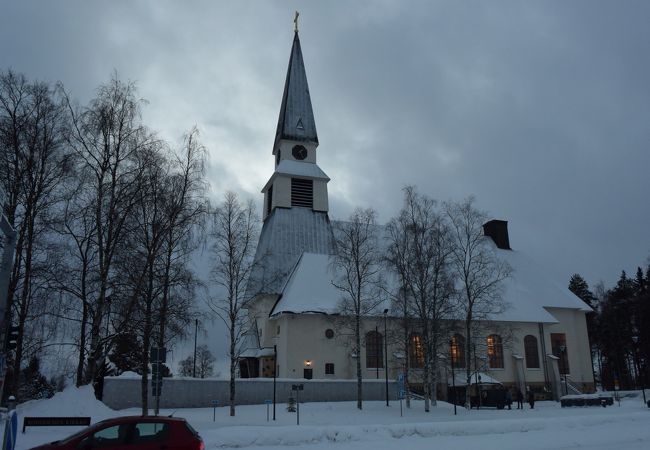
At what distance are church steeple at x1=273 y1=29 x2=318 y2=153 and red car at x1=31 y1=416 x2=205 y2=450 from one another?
147ft

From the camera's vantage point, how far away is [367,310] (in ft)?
120

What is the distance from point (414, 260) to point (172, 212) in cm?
1721

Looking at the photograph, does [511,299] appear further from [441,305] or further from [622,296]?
[622,296]

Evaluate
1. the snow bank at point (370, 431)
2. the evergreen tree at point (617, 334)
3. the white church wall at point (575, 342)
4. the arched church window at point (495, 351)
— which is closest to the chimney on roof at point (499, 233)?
the white church wall at point (575, 342)

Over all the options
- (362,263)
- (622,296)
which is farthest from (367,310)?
(622,296)

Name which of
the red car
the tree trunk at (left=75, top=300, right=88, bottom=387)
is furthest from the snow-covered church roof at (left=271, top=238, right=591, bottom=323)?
the red car

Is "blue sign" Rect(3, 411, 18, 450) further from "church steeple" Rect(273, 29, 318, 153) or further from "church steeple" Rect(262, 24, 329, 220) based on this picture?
"church steeple" Rect(273, 29, 318, 153)

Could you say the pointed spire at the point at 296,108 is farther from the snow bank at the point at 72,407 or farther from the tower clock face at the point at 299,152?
the snow bank at the point at 72,407

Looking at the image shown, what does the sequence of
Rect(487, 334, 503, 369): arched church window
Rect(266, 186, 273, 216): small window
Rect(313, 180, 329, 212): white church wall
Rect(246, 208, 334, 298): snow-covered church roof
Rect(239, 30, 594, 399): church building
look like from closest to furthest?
1. Rect(239, 30, 594, 399): church building
2. Rect(246, 208, 334, 298): snow-covered church roof
3. Rect(487, 334, 503, 369): arched church window
4. Rect(313, 180, 329, 212): white church wall
5. Rect(266, 186, 273, 216): small window

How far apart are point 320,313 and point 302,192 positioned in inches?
601

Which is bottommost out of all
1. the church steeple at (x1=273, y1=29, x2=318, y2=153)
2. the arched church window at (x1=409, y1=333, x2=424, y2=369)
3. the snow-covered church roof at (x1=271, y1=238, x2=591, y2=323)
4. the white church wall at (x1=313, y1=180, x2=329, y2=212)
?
the arched church window at (x1=409, y1=333, x2=424, y2=369)

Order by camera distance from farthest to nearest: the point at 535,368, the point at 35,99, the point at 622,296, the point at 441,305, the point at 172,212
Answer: the point at 622,296, the point at 535,368, the point at 441,305, the point at 172,212, the point at 35,99

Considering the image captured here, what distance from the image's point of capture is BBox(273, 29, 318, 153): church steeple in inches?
2164

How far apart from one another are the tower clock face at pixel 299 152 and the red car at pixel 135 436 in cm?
4462
